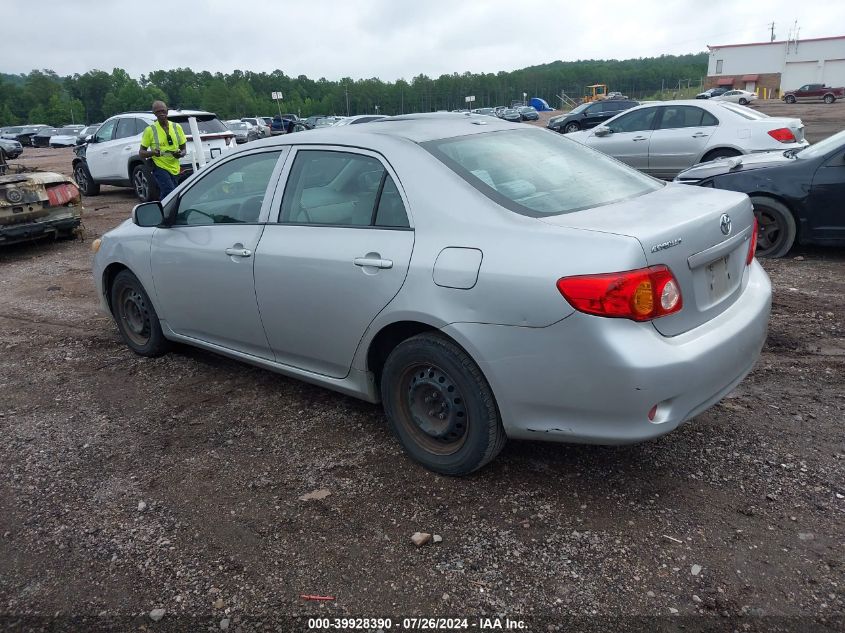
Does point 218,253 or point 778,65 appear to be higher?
point 778,65

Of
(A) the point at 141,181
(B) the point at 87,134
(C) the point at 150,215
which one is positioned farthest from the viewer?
(B) the point at 87,134

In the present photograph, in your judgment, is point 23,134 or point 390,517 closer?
point 390,517

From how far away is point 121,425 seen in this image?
13.5ft

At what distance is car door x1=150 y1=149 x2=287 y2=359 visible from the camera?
3.95 m

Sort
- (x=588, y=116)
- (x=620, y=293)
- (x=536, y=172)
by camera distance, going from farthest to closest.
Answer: (x=588, y=116)
(x=536, y=172)
(x=620, y=293)

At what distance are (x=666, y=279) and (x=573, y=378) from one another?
1.75 ft

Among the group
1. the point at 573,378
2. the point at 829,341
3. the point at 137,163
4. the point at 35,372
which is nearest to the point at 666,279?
the point at 573,378

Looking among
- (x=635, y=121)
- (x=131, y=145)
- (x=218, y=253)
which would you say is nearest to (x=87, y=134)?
(x=131, y=145)

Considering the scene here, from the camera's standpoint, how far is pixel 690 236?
2.82 m

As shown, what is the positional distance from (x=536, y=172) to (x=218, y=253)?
6.32 feet

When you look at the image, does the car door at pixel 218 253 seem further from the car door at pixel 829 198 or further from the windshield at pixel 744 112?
the windshield at pixel 744 112

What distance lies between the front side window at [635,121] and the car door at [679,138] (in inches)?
6.9

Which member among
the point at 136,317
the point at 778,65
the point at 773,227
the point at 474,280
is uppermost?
the point at 778,65

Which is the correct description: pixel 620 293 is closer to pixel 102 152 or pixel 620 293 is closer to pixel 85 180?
pixel 102 152
